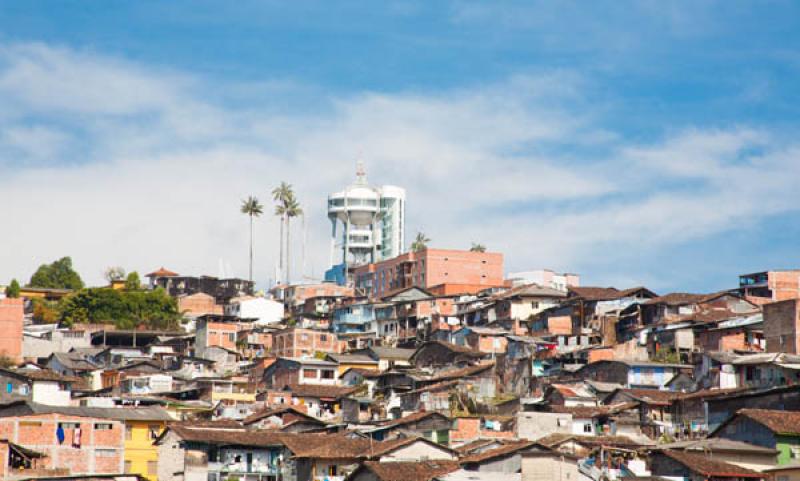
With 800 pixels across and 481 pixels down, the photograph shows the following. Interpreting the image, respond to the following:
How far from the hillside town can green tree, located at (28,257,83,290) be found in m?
11.3

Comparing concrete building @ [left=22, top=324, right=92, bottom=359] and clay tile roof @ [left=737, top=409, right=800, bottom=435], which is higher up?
concrete building @ [left=22, top=324, right=92, bottom=359]

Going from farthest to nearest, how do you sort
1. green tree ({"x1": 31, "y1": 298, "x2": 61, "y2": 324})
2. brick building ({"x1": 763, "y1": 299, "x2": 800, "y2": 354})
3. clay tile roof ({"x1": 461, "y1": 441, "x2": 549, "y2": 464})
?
green tree ({"x1": 31, "y1": 298, "x2": 61, "y2": 324}) → brick building ({"x1": 763, "y1": 299, "x2": 800, "y2": 354}) → clay tile roof ({"x1": 461, "y1": 441, "x2": 549, "y2": 464})

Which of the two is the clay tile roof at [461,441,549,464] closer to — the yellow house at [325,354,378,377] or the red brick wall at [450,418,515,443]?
the red brick wall at [450,418,515,443]

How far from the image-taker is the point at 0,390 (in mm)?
76250

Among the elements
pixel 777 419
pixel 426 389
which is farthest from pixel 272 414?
pixel 777 419

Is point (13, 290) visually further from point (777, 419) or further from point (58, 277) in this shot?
point (777, 419)

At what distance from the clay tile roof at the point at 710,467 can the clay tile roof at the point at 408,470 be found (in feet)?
29.1

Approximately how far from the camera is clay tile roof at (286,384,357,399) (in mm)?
80938

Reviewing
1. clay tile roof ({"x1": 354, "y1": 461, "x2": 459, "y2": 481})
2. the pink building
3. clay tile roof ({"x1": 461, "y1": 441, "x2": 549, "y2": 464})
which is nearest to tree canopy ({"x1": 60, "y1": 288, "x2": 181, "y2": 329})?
the pink building

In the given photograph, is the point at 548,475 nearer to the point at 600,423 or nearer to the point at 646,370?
the point at 600,423

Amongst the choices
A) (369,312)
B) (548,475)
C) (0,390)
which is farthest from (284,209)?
(548,475)

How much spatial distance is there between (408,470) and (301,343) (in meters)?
50.4

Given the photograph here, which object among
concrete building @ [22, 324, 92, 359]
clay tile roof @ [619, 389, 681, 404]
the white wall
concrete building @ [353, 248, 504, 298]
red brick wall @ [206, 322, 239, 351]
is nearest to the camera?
clay tile roof @ [619, 389, 681, 404]

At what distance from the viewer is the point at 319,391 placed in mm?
82062
